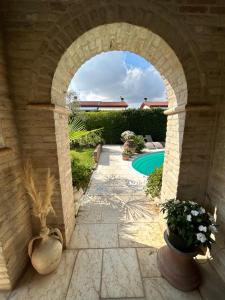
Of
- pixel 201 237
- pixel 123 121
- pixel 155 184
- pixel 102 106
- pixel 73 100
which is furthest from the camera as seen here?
pixel 102 106

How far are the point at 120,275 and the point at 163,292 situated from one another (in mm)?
543

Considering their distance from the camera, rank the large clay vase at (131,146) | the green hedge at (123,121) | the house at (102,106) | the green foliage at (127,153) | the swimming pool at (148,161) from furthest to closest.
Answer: the house at (102,106) → the green hedge at (123,121) → the large clay vase at (131,146) → the green foliage at (127,153) → the swimming pool at (148,161)

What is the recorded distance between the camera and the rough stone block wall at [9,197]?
1.94 m

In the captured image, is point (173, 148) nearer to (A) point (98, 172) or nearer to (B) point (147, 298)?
(B) point (147, 298)

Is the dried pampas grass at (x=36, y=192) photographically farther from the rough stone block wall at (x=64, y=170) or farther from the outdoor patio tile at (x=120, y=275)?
the outdoor patio tile at (x=120, y=275)

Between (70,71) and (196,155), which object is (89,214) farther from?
(70,71)

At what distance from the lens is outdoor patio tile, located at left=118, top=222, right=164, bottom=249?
2.76m

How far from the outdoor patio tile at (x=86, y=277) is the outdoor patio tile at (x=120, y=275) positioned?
0.08 meters

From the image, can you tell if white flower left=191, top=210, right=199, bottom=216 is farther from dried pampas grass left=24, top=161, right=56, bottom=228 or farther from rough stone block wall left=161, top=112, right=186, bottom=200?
dried pampas grass left=24, top=161, right=56, bottom=228

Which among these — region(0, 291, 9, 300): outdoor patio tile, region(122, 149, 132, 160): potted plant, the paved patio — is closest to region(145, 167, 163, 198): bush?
Result: the paved patio

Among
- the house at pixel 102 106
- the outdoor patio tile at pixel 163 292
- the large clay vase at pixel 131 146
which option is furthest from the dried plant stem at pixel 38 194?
the house at pixel 102 106

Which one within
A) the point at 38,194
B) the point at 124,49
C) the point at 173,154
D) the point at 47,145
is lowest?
the point at 38,194

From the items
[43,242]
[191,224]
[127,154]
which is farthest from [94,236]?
[127,154]

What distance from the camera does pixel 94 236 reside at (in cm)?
292
